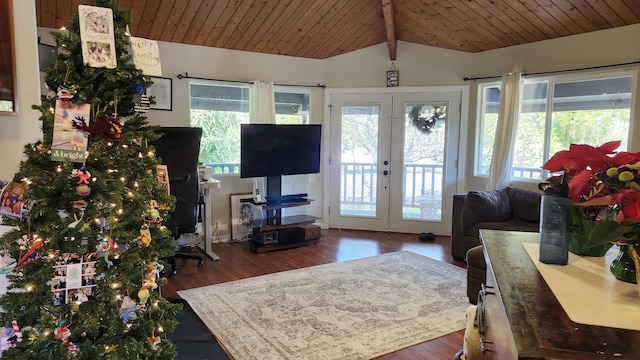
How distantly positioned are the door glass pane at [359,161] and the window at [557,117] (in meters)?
1.41

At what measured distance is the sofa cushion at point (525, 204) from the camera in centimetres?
438

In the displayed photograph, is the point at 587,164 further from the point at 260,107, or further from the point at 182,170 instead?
the point at 260,107

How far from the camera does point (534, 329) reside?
86 centimetres

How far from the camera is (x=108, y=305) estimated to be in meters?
1.55

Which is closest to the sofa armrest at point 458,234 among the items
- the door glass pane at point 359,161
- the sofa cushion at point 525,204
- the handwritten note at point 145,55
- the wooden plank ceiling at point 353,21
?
the sofa cushion at point 525,204

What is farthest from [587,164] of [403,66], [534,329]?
[403,66]

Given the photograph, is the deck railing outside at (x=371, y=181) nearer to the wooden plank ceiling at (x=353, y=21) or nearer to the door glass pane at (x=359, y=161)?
the door glass pane at (x=359, y=161)

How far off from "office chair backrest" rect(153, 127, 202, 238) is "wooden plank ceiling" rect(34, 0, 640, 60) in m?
1.33

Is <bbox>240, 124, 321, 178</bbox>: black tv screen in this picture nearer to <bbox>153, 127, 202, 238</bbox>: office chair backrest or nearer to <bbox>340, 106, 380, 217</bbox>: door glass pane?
<bbox>340, 106, 380, 217</bbox>: door glass pane

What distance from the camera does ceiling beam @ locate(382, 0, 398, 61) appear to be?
4.48 m

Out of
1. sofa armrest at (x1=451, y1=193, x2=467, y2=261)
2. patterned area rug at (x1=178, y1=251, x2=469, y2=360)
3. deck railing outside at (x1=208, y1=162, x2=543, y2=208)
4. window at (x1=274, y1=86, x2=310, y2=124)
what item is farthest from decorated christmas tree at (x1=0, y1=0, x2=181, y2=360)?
window at (x1=274, y1=86, x2=310, y2=124)

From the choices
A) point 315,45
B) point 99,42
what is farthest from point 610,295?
point 315,45

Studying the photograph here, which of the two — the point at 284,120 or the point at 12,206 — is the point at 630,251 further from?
the point at 284,120

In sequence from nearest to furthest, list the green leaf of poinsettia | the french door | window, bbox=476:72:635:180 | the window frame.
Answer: the green leaf of poinsettia
the window frame
window, bbox=476:72:635:180
the french door
